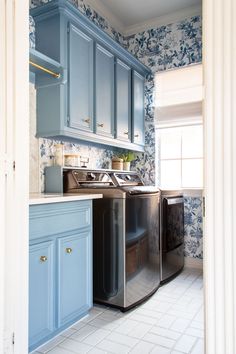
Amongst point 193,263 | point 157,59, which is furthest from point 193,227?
point 157,59

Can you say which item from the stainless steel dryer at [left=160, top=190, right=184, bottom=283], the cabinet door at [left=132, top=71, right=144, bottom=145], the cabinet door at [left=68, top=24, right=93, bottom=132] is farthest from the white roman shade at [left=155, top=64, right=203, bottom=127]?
the cabinet door at [left=68, top=24, right=93, bottom=132]

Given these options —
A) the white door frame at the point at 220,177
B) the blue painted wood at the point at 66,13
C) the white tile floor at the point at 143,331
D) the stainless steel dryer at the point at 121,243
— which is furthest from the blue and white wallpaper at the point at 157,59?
the white door frame at the point at 220,177

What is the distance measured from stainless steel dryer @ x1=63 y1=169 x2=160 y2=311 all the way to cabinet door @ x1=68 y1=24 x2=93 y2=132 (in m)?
0.49

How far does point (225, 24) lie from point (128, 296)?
1938 millimetres

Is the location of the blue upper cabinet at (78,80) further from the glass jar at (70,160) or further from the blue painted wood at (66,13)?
the glass jar at (70,160)

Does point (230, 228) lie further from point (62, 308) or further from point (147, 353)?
point (62, 308)

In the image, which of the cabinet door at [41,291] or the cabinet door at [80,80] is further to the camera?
the cabinet door at [80,80]

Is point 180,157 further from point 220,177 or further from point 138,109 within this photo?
point 220,177

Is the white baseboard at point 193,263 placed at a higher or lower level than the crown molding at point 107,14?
lower

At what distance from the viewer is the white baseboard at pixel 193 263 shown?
3272mm

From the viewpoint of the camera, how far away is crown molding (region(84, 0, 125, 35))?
122 inches

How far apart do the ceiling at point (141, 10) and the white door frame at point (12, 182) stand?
219 cm

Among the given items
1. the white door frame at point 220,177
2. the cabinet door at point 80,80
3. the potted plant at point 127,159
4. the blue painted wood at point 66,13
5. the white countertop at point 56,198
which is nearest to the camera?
the white door frame at point 220,177

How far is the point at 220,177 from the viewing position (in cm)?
78
